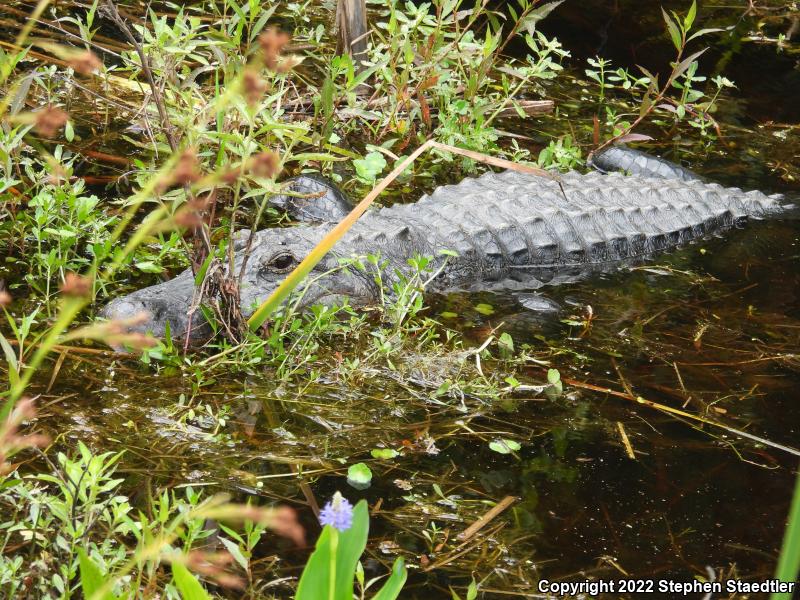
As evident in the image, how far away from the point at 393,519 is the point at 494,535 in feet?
1.02

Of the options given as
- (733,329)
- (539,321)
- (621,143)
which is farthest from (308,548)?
(621,143)

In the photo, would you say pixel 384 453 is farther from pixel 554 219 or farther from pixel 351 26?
pixel 351 26

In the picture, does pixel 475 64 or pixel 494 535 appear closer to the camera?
pixel 494 535

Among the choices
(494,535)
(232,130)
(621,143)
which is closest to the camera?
(494,535)

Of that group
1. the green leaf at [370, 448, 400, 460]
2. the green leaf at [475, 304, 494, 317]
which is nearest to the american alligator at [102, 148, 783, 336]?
the green leaf at [475, 304, 494, 317]

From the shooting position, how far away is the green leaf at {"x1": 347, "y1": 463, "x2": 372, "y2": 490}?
9.75ft

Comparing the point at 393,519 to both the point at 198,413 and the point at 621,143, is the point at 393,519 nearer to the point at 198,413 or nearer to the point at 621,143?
the point at 198,413

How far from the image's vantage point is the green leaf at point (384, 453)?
3.15m

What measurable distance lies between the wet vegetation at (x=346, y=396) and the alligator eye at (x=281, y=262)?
9.0 inches

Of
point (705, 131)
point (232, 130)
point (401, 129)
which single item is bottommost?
point (705, 131)

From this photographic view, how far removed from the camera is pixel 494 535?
2.81 meters

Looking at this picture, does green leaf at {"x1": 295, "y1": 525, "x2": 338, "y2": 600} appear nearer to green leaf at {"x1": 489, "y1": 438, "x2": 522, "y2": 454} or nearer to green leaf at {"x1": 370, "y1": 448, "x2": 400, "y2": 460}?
green leaf at {"x1": 370, "y1": 448, "x2": 400, "y2": 460}

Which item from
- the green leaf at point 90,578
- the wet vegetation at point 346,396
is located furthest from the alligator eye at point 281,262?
the green leaf at point 90,578

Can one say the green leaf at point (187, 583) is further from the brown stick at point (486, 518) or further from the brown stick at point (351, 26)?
the brown stick at point (351, 26)
